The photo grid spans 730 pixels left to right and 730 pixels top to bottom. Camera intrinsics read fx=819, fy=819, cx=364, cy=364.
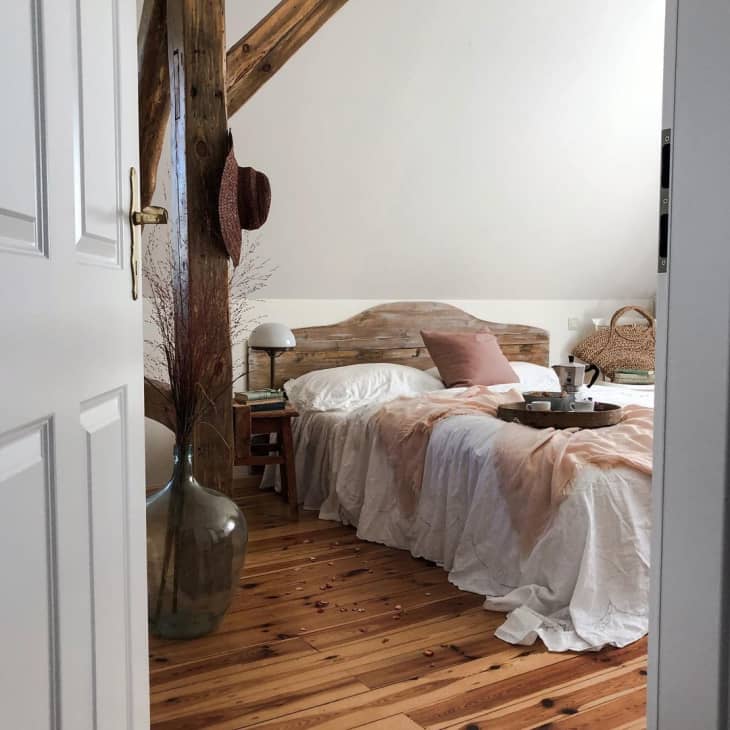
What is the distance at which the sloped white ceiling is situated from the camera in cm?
396

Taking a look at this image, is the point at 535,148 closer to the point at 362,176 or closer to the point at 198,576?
the point at 362,176

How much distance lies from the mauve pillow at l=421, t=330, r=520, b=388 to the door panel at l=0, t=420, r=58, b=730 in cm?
383

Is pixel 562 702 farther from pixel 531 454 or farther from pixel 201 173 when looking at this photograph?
pixel 201 173

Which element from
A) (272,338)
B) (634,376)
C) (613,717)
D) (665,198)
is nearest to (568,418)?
(613,717)

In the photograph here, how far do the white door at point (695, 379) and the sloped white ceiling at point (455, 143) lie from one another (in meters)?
3.01

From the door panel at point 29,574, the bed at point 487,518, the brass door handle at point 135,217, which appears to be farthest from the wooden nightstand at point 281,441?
the door panel at point 29,574

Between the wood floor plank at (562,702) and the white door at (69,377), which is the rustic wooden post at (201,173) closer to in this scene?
the wood floor plank at (562,702)

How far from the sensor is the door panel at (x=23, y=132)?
81cm

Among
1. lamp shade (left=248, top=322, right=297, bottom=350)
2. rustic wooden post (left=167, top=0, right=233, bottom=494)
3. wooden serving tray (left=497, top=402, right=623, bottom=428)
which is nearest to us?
rustic wooden post (left=167, top=0, right=233, bottom=494)

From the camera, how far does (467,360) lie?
4.72 m

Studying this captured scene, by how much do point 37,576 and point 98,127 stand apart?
623mm

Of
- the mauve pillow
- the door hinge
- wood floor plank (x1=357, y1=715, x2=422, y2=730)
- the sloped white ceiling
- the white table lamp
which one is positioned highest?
the sloped white ceiling

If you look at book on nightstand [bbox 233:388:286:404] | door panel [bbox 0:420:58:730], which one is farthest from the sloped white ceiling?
door panel [bbox 0:420:58:730]

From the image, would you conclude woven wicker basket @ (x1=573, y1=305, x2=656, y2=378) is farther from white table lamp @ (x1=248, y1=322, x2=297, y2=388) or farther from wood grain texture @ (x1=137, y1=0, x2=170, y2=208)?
wood grain texture @ (x1=137, y1=0, x2=170, y2=208)
